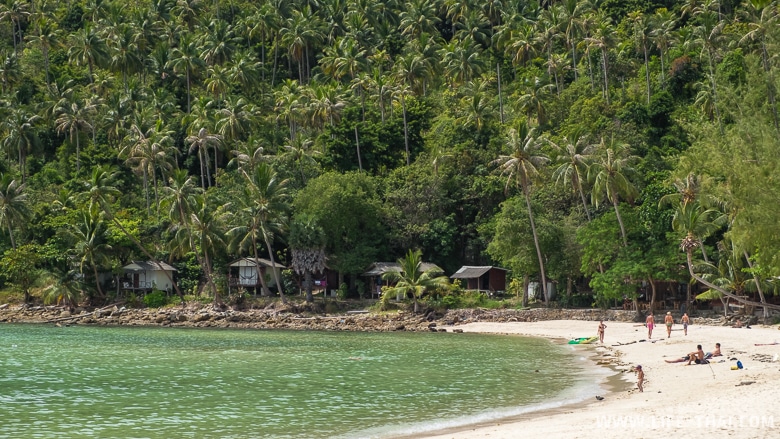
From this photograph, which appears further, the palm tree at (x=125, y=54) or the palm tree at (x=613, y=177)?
the palm tree at (x=125, y=54)

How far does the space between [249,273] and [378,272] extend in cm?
1253

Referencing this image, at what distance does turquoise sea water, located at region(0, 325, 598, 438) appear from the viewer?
22391 millimetres

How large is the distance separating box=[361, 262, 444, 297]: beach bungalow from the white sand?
101ft

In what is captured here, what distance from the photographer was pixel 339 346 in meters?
47.2

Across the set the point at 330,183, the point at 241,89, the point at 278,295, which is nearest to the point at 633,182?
the point at 330,183

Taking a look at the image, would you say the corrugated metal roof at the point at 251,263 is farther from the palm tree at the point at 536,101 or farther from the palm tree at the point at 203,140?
the palm tree at the point at 536,101

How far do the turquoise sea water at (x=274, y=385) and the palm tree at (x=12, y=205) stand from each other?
2177cm

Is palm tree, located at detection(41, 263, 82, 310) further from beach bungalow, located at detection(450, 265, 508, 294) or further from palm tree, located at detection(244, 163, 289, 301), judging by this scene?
beach bungalow, located at detection(450, 265, 508, 294)

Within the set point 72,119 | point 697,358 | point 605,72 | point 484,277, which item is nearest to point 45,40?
point 72,119

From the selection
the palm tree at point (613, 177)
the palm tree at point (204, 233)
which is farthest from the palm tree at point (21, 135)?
the palm tree at point (613, 177)

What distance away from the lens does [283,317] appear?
64.9 m

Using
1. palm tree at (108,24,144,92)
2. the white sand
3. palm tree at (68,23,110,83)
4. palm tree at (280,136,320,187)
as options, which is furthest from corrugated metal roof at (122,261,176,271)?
the white sand

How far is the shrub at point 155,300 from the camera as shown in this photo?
7169 centimetres

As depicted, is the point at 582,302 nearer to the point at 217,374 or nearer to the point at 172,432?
the point at 217,374
